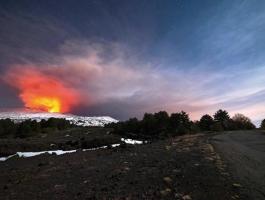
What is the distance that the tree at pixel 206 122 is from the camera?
298ft

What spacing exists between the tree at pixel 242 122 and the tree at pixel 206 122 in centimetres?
796

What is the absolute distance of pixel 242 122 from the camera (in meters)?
90.6

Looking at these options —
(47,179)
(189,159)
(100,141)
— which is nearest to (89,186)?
(47,179)

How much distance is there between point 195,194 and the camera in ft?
34.1

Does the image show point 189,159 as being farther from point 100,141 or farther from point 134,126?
point 134,126

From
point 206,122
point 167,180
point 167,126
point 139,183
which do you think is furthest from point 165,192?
point 206,122

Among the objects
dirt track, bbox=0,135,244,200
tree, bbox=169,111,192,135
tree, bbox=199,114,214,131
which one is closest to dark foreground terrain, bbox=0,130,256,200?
dirt track, bbox=0,135,244,200

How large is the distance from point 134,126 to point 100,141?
117ft

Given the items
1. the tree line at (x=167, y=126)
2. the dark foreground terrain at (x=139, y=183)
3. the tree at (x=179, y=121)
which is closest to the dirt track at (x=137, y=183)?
the dark foreground terrain at (x=139, y=183)

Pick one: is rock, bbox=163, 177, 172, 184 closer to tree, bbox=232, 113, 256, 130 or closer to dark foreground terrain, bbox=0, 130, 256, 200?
dark foreground terrain, bbox=0, 130, 256, 200

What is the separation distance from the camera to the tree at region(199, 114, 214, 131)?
9069 centimetres

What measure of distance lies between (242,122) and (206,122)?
39.5 feet

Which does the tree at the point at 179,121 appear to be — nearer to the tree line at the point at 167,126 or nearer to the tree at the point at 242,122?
the tree line at the point at 167,126

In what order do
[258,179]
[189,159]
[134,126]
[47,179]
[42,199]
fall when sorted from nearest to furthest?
[42,199] → [258,179] → [47,179] → [189,159] → [134,126]
